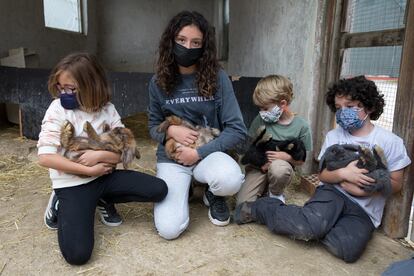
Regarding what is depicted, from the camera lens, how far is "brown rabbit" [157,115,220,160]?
2119mm

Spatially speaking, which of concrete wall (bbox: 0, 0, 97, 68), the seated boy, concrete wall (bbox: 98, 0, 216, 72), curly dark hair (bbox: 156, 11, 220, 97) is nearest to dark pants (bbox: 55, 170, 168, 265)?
curly dark hair (bbox: 156, 11, 220, 97)

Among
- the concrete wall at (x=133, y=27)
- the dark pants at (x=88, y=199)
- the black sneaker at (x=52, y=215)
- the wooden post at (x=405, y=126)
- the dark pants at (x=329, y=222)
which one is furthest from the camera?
the concrete wall at (x=133, y=27)

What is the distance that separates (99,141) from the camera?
193 cm

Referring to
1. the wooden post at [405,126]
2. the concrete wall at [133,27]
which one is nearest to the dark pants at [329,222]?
the wooden post at [405,126]

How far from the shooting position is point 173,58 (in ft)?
6.80

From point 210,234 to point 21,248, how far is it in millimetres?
1001

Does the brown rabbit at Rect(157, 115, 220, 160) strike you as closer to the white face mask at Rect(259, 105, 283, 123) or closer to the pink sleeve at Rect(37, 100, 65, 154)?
the white face mask at Rect(259, 105, 283, 123)

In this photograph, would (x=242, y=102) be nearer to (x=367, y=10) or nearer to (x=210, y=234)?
(x=367, y=10)

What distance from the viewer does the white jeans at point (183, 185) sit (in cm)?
192

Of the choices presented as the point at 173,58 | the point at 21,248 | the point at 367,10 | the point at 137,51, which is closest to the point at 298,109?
the point at 367,10

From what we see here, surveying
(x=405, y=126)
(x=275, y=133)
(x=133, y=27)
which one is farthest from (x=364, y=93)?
(x=133, y=27)

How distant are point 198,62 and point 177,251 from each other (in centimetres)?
107

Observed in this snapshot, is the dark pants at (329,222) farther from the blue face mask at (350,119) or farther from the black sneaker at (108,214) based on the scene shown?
the black sneaker at (108,214)

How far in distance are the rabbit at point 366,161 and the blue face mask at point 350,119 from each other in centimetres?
11
